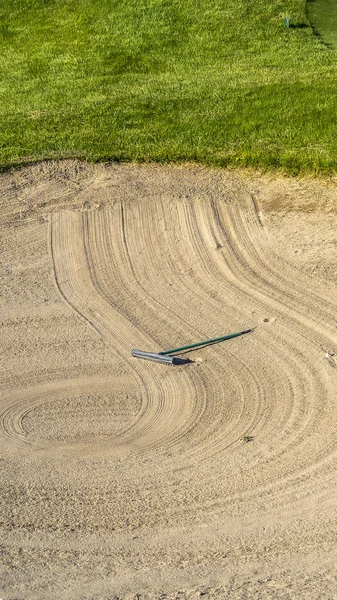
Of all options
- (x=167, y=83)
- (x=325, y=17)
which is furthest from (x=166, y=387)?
(x=325, y=17)

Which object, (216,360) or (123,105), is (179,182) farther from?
(216,360)

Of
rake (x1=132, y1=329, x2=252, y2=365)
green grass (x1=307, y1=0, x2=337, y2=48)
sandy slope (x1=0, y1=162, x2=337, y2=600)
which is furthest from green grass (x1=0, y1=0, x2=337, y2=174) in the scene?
rake (x1=132, y1=329, x2=252, y2=365)

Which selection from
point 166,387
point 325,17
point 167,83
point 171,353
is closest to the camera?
point 166,387

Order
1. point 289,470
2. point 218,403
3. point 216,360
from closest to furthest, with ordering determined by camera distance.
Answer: point 289,470 < point 218,403 < point 216,360

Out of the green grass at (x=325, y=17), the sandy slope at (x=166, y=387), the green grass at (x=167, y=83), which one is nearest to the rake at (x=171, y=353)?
the sandy slope at (x=166, y=387)

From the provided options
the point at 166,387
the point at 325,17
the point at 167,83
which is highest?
the point at 325,17

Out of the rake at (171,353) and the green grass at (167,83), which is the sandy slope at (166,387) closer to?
the rake at (171,353)

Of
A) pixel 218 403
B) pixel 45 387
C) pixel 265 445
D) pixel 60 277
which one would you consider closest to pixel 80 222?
pixel 60 277

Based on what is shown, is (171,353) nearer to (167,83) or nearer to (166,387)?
(166,387)
